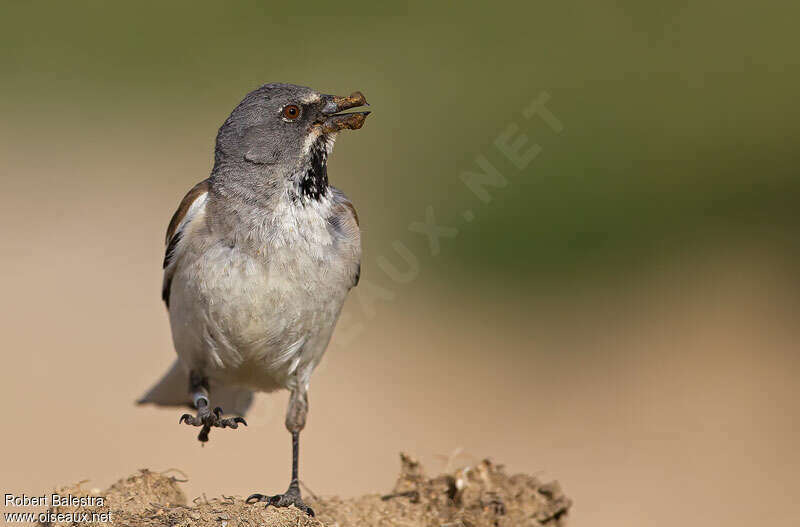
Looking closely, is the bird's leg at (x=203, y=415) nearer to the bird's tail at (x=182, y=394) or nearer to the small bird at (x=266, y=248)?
the small bird at (x=266, y=248)

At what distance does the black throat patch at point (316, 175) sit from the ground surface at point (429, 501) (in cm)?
175

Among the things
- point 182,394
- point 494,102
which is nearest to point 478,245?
point 494,102

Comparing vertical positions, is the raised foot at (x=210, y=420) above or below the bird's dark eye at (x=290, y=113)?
below

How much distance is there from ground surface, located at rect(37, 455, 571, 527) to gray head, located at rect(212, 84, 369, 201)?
189cm

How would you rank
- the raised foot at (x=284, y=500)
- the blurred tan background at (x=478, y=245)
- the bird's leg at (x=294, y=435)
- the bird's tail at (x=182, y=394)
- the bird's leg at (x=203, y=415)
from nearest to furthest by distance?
1. the raised foot at (x=284, y=500)
2. the bird's leg at (x=294, y=435)
3. the bird's leg at (x=203, y=415)
4. the bird's tail at (x=182, y=394)
5. the blurred tan background at (x=478, y=245)

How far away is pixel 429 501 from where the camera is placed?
654cm

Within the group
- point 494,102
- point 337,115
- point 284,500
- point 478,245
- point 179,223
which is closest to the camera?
point 284,500

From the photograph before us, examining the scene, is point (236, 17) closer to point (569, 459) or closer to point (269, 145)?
point (569, 459)

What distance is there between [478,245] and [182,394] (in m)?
6.71

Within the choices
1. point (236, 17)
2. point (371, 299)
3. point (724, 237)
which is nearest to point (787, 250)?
point (724, 237)

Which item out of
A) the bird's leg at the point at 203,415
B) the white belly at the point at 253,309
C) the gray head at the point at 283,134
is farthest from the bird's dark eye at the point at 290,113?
the bird's leg at the point at 203,415

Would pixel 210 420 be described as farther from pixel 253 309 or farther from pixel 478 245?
pixel 478 245

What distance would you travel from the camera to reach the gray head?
6.59 meters

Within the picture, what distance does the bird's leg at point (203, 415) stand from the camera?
6.64 metres
